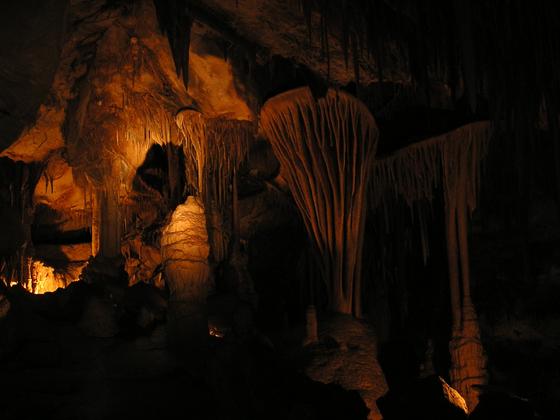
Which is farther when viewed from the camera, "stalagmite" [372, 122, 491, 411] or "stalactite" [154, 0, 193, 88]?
"stalagmite" [372, 122, 491, 411]

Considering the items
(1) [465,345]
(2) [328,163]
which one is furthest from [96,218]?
(1) [465,345]

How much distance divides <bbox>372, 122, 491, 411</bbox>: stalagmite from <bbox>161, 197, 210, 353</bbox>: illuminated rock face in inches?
228

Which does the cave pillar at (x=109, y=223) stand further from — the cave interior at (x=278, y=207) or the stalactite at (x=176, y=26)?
the stalactite at (x=176, y=26)

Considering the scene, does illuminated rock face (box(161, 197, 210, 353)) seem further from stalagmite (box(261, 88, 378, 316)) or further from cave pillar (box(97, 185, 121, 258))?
cave pillar (box(97, 185, 121, 258))

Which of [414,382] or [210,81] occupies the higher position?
[210,81]

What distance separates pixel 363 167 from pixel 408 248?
6.11 m

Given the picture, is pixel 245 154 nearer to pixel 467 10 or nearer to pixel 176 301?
pixel 176 301

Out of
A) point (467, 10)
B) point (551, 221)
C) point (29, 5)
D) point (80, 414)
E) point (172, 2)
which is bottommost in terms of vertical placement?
point (80, 414)

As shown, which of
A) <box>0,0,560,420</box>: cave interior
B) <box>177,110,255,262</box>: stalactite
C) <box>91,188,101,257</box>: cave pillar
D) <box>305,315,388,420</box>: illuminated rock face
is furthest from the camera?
<box>91,188,101,257</box>: cave pillar

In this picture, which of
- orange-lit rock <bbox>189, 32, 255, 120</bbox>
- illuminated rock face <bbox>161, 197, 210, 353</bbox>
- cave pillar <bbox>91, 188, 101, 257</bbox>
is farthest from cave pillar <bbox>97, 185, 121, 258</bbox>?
illuminated rock face <bbox>161, 197, 210, 353</bbox>

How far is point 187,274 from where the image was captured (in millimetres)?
9781

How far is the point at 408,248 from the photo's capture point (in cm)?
1845

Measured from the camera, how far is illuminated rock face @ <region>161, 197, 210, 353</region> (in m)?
9.52

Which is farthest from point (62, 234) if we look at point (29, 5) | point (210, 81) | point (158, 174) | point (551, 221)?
point (29, 5)
